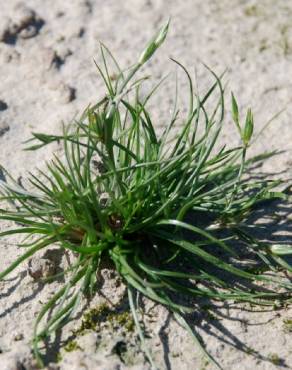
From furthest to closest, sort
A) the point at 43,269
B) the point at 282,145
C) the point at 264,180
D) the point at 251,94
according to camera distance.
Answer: the point at 251,94 → the point at 282,145 → the point at 264,180 → the point at 43,269

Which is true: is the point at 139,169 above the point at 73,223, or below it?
above

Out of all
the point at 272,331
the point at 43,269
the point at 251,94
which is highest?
the point at 251,94

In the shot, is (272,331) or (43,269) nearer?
(272,331)

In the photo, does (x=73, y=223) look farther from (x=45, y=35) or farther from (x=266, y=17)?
(x=266, y=17)

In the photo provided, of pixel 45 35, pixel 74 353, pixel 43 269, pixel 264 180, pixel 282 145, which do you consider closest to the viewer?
pixel 74 353

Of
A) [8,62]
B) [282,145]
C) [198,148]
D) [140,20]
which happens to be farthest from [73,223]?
[140,20]

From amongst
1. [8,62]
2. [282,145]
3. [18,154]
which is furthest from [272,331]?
[8,62]

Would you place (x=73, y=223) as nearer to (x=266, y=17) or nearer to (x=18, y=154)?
(x=18, y=154)
